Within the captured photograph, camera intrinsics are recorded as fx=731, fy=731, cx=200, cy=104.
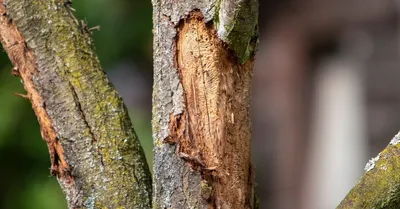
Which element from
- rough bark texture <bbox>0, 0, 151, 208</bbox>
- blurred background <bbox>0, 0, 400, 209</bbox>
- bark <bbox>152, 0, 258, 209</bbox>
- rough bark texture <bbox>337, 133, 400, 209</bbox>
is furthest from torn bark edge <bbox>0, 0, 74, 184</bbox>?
blurred background <bbox>0, 0, 400, 209</bbox>

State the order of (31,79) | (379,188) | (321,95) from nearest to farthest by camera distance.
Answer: (379,188)
(31,79)
(321,95)

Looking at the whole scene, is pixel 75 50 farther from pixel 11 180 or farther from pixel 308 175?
pixel 308 175

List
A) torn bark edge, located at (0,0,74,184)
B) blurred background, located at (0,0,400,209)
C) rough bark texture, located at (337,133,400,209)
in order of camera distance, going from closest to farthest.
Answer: rough bark texture, located at (337,133,400,209) → torn bark edge, located at (0,0,74,184) → blurred background, located at (0,0,400,209)

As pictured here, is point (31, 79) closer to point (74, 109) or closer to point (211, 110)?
point (74, 109)

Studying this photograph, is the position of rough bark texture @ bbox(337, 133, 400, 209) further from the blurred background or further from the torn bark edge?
the blurred background

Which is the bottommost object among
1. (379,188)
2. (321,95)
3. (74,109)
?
(379,188)

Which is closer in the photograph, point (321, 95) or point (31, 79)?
point (31, 79)

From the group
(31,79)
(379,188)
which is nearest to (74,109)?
(31,79)

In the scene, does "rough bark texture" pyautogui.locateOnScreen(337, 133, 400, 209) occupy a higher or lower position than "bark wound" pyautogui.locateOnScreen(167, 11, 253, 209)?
lower
